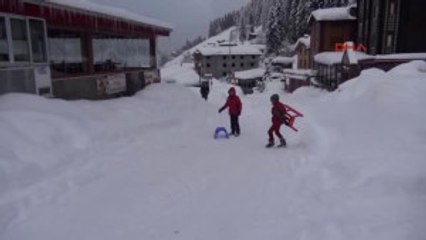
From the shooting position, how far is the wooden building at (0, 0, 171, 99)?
10250mm

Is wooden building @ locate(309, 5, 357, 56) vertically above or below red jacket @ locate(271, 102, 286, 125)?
above

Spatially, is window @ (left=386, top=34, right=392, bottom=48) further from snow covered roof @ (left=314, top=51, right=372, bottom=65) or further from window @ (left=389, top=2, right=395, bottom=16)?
snow covered roof @ (left=314, top=51, right=372, bottom=65)

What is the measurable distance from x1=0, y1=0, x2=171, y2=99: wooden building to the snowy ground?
123 centimetres

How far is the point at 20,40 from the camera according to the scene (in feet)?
34.5

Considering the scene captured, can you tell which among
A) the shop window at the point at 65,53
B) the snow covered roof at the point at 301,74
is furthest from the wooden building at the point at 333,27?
the shop window at the point at 65,53

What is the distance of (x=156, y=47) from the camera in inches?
810

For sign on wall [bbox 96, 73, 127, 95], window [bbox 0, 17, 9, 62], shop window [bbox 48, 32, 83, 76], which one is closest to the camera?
window [bbox 0, 17, 9, 62]

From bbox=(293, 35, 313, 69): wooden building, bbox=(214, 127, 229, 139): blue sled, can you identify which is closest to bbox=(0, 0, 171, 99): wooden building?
bbox=(214, 127, 229, 139): blue sled

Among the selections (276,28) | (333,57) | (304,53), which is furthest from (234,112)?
(276,28)

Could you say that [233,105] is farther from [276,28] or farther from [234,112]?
[276,28]

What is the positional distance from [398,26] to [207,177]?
25088mm

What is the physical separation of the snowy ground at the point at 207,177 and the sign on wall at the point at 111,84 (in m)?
2.86

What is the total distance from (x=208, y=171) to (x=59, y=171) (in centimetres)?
277

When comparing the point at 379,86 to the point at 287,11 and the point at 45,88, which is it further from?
the point at 287,11
